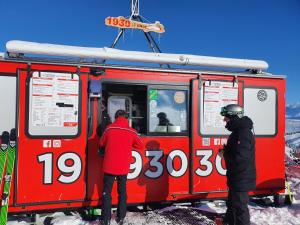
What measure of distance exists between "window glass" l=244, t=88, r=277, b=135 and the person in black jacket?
1.57 m

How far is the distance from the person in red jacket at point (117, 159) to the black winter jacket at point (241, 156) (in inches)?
56.7

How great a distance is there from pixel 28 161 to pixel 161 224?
2.15m

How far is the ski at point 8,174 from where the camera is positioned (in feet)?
15.5

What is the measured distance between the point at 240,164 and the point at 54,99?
8.96ft

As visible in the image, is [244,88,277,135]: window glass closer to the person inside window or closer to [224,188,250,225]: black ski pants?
the person inside window

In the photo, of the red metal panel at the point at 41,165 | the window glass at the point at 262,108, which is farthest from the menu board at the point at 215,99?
the red metal panel at the point at 41,165

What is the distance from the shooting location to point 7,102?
Result: 4.93 meters

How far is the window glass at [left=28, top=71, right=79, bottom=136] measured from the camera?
508 centimetres

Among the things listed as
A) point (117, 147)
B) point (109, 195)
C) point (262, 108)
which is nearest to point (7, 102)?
point (117, 147)

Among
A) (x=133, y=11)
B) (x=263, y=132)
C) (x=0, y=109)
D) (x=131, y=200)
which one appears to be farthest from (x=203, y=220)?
(x=133, y=11)

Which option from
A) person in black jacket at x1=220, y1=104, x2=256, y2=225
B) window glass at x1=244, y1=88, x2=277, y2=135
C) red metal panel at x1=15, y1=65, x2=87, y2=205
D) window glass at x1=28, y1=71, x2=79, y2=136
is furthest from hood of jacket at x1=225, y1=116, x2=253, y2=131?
window glass at x1=28, y1=71, x2=79, y2=136

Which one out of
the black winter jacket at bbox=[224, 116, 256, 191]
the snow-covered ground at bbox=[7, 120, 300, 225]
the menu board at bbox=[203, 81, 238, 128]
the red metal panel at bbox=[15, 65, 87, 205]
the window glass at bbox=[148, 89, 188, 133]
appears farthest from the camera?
the menu board at bbox=[203, 81, 238, 128]

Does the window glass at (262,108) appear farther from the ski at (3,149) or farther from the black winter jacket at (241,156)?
the ski at (3,149)

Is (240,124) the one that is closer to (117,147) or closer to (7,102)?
(117,147)
